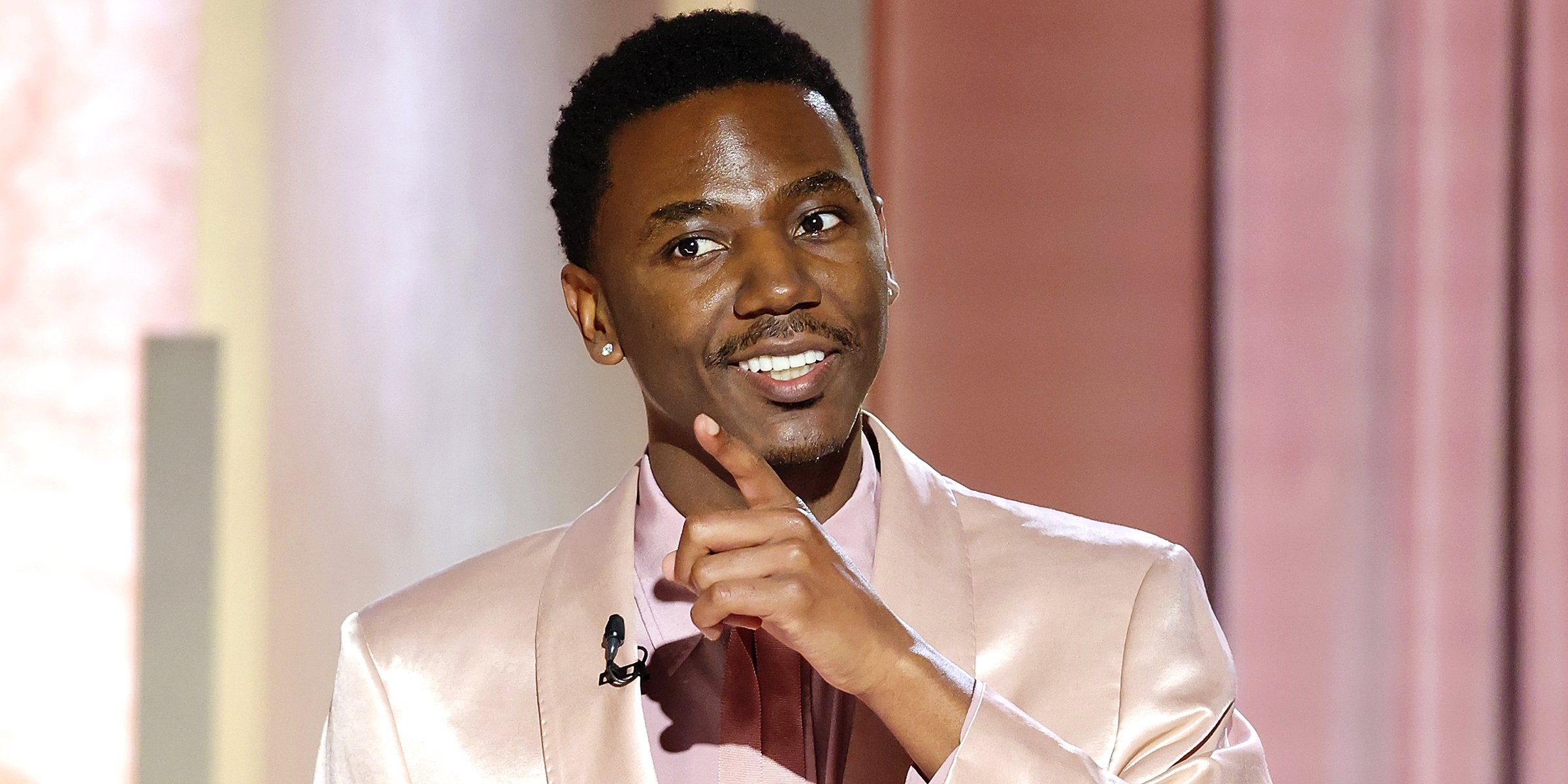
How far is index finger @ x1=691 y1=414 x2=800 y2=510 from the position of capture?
1034mm

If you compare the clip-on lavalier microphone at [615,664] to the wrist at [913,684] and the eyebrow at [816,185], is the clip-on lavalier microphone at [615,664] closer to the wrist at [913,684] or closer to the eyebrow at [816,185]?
the wrist at [913,684]

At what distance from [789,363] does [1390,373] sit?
3.29ft

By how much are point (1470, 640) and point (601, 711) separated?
1.16 m

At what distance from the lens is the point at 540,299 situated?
219 centimetres

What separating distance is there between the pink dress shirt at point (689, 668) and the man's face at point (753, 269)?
0.33 feet

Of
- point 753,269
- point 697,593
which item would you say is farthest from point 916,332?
point 697,593

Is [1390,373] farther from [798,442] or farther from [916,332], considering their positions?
[798,442]

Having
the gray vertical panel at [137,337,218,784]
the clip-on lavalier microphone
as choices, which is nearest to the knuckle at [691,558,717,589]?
the clip-on lavalier microphone

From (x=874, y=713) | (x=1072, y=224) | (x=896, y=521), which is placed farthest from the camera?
(x=1072, y=224)

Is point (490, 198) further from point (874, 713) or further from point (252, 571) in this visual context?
point (874, 713)

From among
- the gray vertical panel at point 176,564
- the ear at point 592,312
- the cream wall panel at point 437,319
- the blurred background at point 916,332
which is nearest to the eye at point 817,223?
the ear at point 592,312

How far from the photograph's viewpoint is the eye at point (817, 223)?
4.15 feet

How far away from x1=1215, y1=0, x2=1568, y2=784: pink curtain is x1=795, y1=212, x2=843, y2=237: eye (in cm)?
82

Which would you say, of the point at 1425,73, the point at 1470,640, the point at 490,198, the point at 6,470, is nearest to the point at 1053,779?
the point at 1470,640
